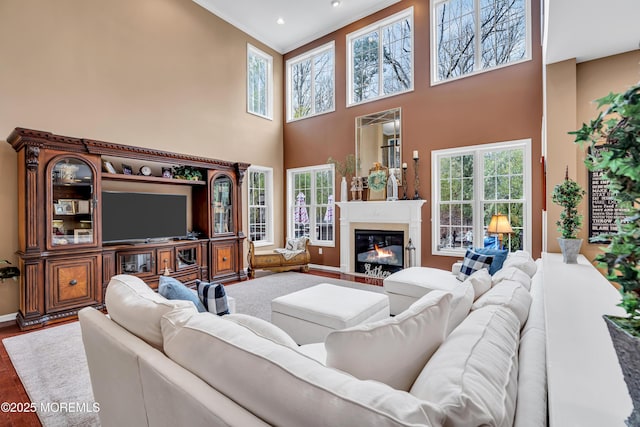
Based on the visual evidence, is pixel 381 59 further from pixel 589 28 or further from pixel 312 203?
pixel 589 28

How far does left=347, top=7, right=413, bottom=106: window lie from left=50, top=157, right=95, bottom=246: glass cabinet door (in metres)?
4.61

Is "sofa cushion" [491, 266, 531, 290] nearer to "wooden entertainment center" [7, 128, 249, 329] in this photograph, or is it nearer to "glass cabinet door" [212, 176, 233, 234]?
"wooden entertainment center" [7, 128, 249, 329]

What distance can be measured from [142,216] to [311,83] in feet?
14.7

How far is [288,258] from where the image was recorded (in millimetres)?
5855

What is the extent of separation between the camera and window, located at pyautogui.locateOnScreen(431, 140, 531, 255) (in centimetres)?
444

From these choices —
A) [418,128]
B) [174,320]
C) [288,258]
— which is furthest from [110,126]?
[418,128]

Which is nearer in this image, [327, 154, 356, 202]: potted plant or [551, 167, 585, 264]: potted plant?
[551, 167, 585, 264]: potted plant

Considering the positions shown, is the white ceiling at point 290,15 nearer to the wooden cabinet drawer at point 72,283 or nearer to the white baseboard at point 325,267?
the wooden cabinet drawer at point 72,283

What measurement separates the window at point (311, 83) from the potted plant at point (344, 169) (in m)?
1.18

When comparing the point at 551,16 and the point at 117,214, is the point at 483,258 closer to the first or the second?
the point at 551,16

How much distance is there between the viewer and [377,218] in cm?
553

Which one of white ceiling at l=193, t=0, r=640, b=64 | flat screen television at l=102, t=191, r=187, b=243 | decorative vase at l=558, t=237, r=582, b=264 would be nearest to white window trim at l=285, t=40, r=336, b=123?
white ceiling at l=193, t=0, r=640, b=64

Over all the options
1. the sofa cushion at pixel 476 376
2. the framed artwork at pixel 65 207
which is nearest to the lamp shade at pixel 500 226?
the sofa cushion at pixel 476 376

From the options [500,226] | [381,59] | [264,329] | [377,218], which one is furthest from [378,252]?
[264,329]
